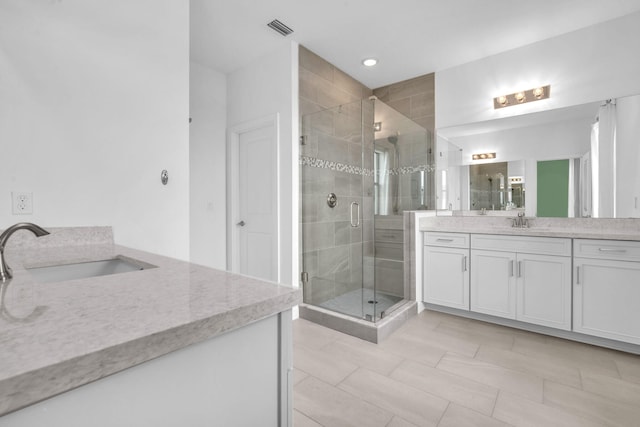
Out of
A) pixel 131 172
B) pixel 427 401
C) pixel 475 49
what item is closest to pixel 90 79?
pixel 131 172

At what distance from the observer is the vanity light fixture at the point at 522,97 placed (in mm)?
2863

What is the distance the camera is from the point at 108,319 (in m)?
0.52

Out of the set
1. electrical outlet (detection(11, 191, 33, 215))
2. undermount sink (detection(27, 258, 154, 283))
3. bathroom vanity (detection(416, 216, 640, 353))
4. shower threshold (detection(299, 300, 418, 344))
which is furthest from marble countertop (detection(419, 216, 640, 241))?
electrical outlet (detection(11, 191, 33, 215))

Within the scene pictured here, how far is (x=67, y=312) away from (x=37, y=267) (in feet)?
2.61

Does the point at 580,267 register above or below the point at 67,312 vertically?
below

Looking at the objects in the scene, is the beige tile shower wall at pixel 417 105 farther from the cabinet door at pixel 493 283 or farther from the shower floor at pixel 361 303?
the shower floor at pixel 361 303

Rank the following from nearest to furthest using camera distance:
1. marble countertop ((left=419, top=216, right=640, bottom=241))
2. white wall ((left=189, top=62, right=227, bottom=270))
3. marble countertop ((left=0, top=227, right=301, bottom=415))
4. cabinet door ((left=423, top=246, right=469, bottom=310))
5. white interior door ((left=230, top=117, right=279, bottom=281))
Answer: marble countertop ((left=0, top=227, right=301, bottom=415))
marble countertop ((left=419, top=216, right=640, bottom=241))
cabinet door ((left=423, top=246, right=469, bottom=310))
white interior door ((left=230, top=117, right=279, bottom=281))
white wall ((left=189, top=62, right=227, bottom=270))

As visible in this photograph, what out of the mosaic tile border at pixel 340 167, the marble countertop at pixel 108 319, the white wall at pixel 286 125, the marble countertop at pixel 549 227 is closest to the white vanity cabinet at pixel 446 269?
the marble countertop at pixel 549 227

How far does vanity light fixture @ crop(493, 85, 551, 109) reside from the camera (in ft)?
9.39

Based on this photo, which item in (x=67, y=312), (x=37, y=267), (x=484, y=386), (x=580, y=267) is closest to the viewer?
(x=67, y=312)

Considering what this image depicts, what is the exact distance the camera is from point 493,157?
317cm

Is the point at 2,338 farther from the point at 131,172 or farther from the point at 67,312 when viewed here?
the point at 131,172

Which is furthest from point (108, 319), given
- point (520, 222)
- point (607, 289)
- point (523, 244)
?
point (520, 222)

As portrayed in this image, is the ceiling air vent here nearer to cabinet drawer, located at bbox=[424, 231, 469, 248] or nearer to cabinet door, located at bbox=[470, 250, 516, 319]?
cabinet drawer, located at bbox=[424, 231, 469, 248]
